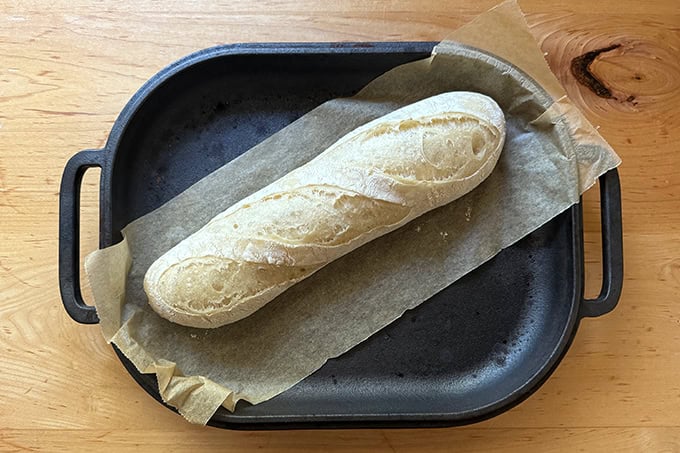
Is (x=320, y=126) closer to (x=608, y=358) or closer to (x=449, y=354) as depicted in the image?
(x=449, y=354)

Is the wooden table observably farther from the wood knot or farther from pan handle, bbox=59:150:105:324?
pan handle, bbox=59:150:105:324

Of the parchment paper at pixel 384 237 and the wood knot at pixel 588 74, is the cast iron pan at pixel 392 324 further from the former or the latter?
the wood knot at pixel 588 74

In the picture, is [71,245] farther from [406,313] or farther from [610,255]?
[610,255]

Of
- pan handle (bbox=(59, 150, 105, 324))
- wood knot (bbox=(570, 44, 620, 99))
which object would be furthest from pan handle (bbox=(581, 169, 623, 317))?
pan handle (bbox=(59, 150, 105, 324))

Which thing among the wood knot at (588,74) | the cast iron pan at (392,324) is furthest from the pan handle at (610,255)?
the wood knot at (588,74)

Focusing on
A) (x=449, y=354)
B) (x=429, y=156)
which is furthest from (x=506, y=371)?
(x=429, y=156)

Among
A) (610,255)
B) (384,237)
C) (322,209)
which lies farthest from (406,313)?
(610,255)
